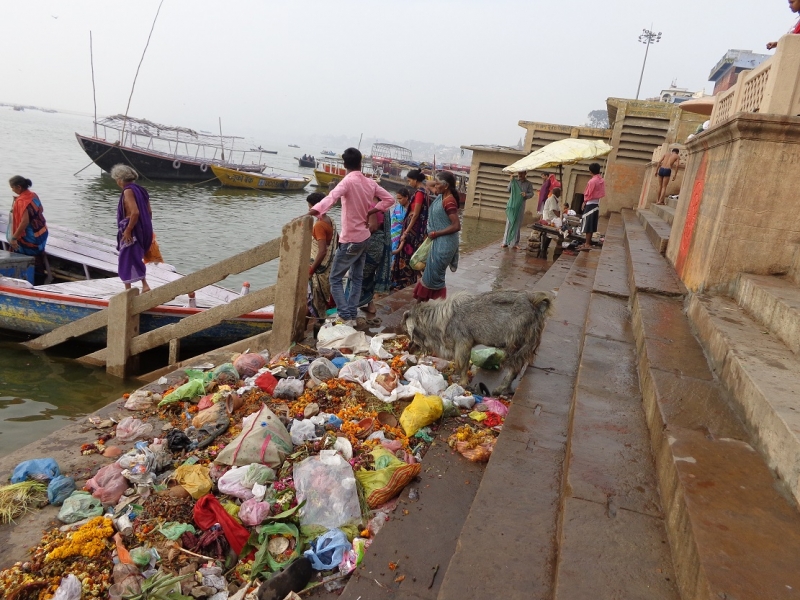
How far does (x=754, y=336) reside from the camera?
3.00 m

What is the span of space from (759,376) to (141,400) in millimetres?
4189

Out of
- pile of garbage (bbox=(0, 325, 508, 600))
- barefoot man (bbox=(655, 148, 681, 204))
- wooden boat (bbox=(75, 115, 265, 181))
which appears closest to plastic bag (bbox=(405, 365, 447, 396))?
pile of garbage (bbox=(0, 325, 508, 600))

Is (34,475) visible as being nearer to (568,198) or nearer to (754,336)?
(754,336)

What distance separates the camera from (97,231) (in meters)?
16.4

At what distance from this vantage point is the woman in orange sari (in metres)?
7.48

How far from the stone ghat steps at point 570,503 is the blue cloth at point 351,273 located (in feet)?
6.95

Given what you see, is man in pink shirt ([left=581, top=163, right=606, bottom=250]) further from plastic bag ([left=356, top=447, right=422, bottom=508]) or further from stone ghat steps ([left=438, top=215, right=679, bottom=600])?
plastic bag ([left=356, top=447, right=422, bottom=508])

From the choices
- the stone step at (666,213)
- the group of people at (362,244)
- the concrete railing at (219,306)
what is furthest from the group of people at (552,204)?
the concrete railing at (219,306)

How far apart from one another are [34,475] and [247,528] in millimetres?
1513

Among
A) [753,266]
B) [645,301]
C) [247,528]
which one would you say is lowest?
[247,528]

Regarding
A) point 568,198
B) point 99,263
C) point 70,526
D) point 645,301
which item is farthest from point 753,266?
point 568,198

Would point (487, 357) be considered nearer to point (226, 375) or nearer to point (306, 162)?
point (226, 375)

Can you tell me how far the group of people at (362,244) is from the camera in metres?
5.01

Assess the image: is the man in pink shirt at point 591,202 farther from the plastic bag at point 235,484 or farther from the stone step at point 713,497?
the plastic bag at point 235,484
